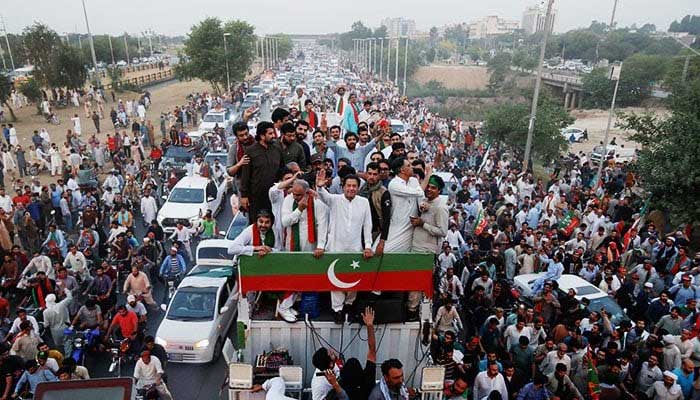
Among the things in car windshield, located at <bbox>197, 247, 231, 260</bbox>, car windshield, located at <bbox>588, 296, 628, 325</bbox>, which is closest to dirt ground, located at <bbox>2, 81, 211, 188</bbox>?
car windshield, located at <bbox>197, 247, 231, 260</bbox>

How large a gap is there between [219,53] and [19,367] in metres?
35.8

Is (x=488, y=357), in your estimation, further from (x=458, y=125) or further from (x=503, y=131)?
(x=458, y=125)

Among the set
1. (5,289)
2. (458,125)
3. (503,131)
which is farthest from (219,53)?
(5,289)

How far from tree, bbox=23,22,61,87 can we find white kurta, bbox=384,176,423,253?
124 feet

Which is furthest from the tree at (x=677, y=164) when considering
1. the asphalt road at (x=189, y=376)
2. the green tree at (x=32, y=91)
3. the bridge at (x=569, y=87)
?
the bridge at (x=569, y=87)

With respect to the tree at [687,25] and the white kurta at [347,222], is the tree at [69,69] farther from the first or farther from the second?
the tree at [687,25]

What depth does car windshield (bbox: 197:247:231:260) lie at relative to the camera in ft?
34.8

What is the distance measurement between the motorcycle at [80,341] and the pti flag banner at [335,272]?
15.2 feet

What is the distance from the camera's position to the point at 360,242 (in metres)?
5.50

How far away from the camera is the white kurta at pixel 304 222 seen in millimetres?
5465

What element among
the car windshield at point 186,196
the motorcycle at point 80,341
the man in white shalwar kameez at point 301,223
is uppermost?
the man in white shalwar kameez at point 301,223

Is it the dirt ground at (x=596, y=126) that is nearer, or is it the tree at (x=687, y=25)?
the dirt ground at (x=596, y=126)

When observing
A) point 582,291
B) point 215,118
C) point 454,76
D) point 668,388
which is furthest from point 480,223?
point 454,76

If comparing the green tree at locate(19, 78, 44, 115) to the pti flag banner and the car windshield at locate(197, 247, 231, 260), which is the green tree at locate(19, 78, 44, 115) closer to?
the car windshield at locate(197, 247, 231, 260)
